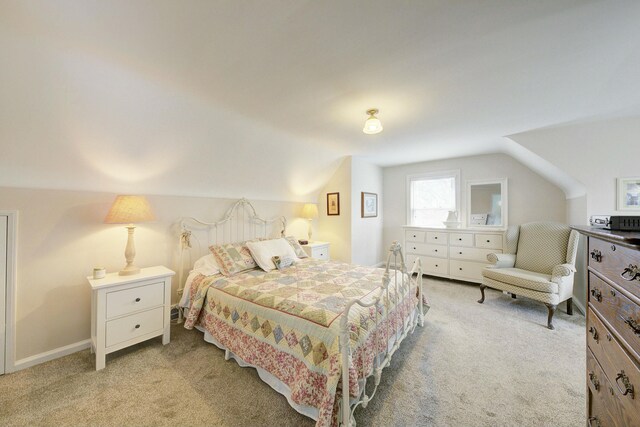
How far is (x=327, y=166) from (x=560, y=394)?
3769 millimetres

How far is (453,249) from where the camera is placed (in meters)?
A: 4.28

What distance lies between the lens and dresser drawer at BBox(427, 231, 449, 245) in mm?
4371

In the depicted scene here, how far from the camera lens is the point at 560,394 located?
5.66 ft

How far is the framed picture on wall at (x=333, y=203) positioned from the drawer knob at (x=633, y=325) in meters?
3.93

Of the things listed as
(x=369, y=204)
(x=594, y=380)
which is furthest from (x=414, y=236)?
(x=594, y=380)

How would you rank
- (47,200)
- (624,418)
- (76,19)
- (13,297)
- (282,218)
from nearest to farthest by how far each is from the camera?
(624,418) < (76,19) < (13,297) < (47,200) < (282,218)

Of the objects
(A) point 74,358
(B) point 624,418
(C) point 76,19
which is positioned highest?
(C) point 76,19

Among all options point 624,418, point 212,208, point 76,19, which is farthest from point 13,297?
point 624,418

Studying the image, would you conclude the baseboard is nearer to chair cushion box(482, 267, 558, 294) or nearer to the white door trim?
the white door trim

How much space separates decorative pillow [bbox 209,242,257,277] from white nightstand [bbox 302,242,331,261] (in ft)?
4.01

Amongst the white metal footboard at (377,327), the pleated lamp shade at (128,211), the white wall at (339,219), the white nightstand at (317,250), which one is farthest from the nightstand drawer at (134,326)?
the white wall at (339,219)

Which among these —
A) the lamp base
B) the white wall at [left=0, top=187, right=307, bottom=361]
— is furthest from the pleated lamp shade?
the lamp base

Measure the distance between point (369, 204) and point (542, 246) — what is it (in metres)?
2.75

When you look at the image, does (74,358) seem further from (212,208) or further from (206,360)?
(212,208)
